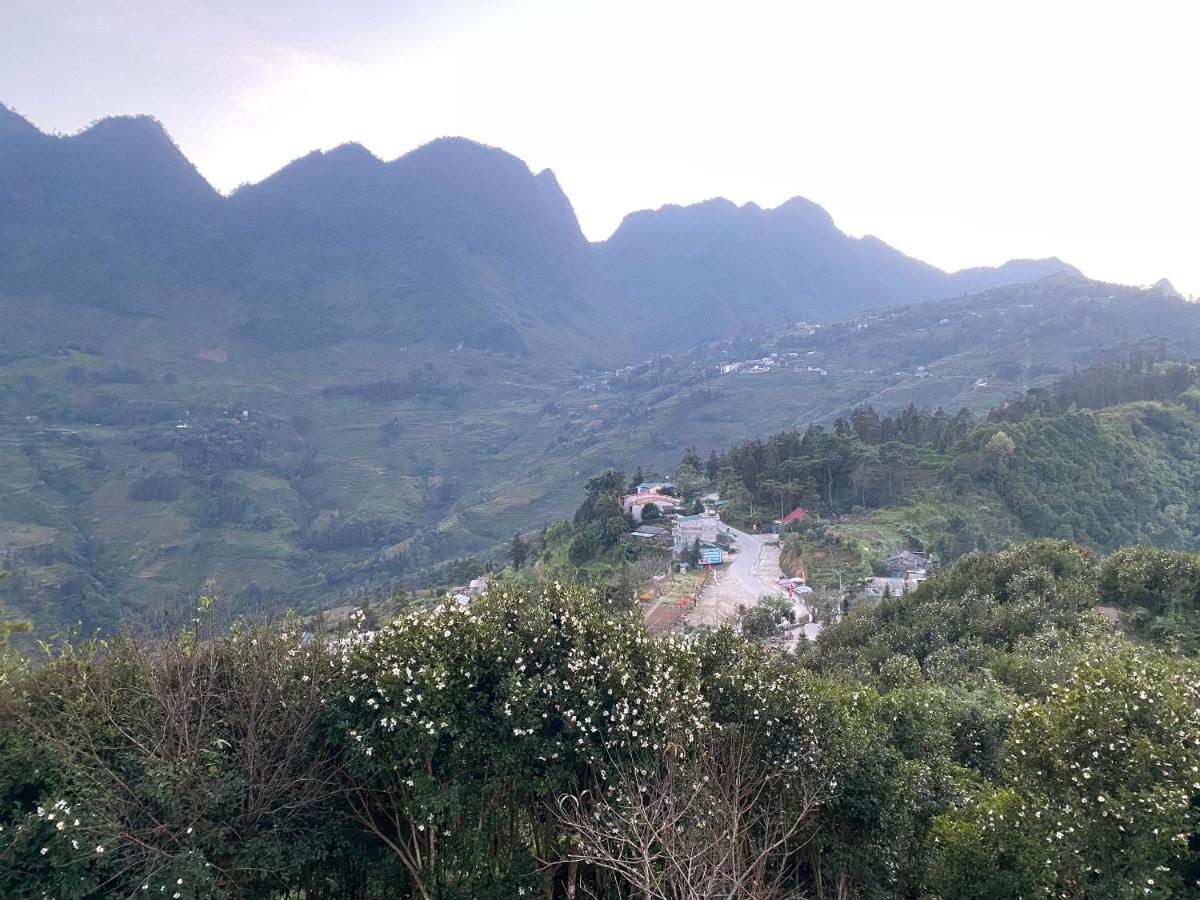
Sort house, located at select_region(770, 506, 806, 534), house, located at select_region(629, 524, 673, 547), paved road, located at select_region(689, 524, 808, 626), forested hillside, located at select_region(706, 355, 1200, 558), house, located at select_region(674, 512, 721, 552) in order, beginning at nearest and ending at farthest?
paved road, located at select_region(689, 524, 808, 626) → house, located at select_region(674, 512, 721, 552) → house, located at select_region(629, 524, 673, 547) → forested hillside, located at select_region(706, 355, 1200, 558) → house, located at select_region(770, 506, 806, 534)

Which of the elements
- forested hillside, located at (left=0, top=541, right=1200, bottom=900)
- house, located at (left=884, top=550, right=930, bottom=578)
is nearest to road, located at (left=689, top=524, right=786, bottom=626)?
house, located at (left=884, top=550, right=930, bottom=578)

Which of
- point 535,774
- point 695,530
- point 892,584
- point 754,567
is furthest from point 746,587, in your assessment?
point 535,774

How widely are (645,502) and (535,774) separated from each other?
37.8 meters

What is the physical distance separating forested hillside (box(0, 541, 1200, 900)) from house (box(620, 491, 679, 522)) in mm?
33866

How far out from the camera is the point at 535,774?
741 cm

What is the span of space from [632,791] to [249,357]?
155 meters

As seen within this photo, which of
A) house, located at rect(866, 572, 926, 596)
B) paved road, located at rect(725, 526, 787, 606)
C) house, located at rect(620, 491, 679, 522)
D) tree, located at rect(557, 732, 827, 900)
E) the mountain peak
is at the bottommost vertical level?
paved road, located at rect(725, 526, 787, 606)

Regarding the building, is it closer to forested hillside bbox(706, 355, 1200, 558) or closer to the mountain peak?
forested hillside bbox(706, 355, 1200, 558)

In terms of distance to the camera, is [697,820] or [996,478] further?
[996,478]

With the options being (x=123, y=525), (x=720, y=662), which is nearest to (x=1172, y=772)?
(x=720, y=662)

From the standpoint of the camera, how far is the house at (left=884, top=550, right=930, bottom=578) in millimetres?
33906

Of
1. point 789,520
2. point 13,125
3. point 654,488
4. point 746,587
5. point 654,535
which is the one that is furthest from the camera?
point 13,125

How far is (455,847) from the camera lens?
7371mm

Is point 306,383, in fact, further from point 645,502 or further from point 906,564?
point 906,564
